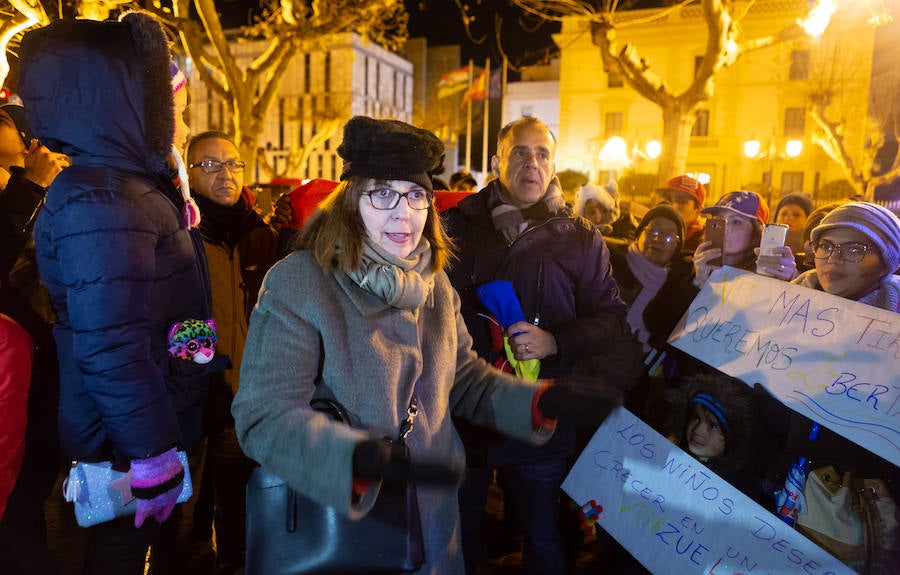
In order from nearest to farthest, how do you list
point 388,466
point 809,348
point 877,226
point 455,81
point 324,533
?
point 388,466 < point 324,533 < point 809,348 < point 877,226 < point 455,81

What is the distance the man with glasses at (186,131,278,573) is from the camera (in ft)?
10.0

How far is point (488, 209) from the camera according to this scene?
2957mm

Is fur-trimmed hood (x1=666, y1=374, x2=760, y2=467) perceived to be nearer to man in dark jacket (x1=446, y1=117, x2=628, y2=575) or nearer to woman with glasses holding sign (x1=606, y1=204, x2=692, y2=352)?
man in dark jacket (x1=446, y1=117, x2=628, y2=575)

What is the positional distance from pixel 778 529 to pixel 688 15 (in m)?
36.1

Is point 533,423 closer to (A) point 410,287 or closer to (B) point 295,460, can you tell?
(A) point 410,287

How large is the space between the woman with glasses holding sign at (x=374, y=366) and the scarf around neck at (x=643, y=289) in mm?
2112

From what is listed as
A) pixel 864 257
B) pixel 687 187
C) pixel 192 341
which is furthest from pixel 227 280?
pixel 687 187

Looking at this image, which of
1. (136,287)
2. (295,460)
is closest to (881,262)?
(295,460)

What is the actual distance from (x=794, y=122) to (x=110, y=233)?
37.7 metres

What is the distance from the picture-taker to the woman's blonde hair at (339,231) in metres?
1.75

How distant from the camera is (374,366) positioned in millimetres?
1676

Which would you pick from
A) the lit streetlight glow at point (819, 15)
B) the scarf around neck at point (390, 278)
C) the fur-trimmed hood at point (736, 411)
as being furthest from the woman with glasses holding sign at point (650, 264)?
the lit streetlight glow at point (819, 15)

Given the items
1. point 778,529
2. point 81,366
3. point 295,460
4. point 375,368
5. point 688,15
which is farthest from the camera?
point 688,15

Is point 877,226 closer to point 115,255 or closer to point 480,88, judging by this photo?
point 115,255
